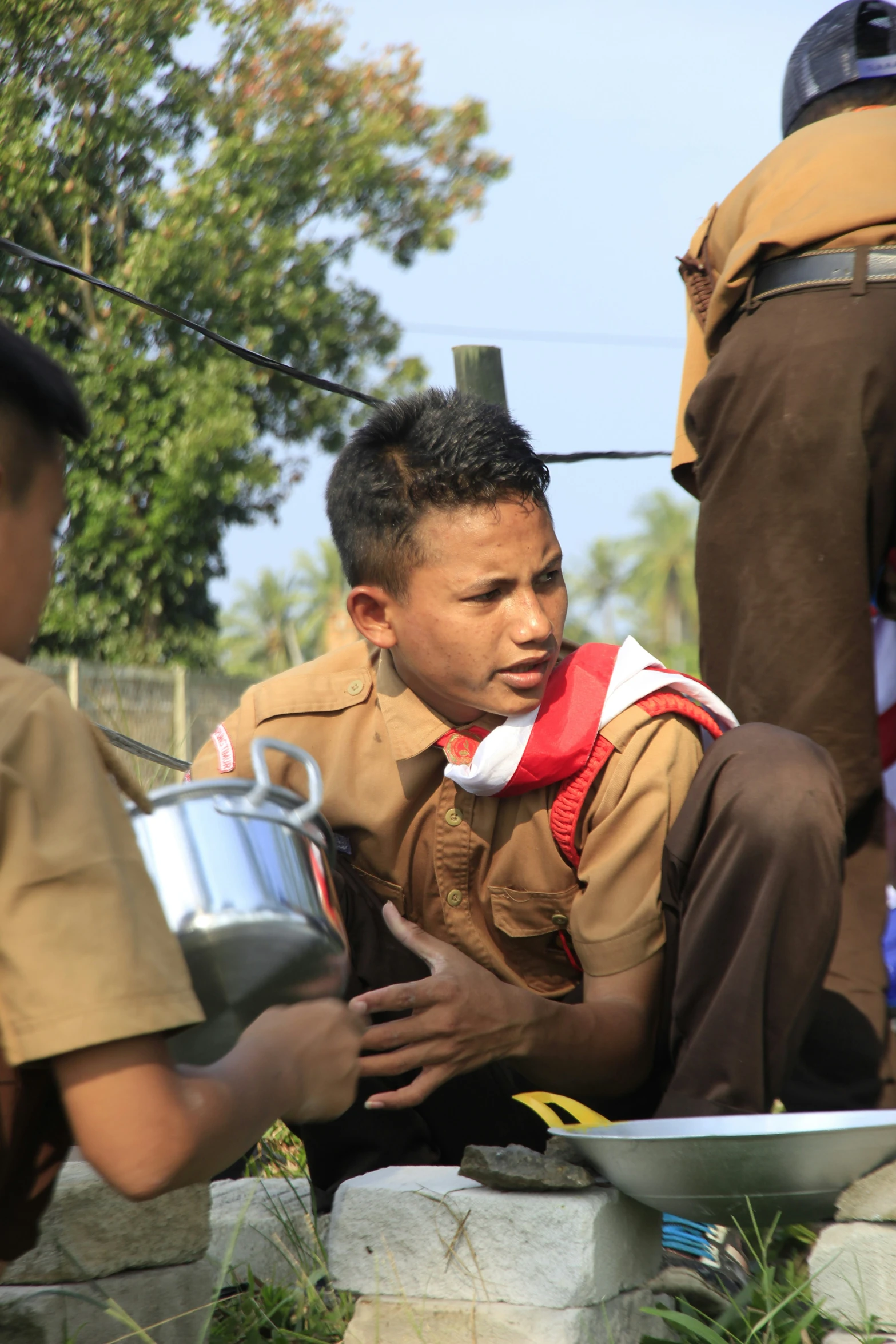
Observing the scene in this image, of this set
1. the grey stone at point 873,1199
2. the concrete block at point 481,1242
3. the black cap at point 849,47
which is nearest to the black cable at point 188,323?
the black cap at point 849,47

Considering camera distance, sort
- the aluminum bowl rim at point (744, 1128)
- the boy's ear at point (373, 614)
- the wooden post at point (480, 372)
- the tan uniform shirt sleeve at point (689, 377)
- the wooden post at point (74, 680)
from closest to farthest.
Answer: the aluminum bowl rim at point (744, 1128), the boy's ear at point (373, 614), the tan uniform shirt sleeve at point (689, 377), the wooden post at point (480, 372), the wooden post at point (74, 680)

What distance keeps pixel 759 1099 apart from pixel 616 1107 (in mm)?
418

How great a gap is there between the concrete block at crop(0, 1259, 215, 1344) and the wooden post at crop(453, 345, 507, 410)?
7.78 ft

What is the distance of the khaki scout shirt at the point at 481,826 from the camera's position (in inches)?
Result: 83.8

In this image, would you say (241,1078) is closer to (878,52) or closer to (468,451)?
(468,451)

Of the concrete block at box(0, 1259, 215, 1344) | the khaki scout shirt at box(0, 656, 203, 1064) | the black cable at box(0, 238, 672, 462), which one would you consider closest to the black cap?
the black cable at box(0, 238, 672, 462)

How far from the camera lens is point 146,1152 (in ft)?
4.03

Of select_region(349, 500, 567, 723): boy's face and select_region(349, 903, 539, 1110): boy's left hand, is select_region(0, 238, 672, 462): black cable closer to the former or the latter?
select_region(349, 500, 567, 723): boy's face

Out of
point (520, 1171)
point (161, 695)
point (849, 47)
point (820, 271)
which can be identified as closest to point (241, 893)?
point (520, 1171)

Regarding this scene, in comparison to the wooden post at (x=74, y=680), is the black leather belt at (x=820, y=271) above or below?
above

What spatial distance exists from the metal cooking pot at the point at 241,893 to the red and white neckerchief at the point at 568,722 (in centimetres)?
69

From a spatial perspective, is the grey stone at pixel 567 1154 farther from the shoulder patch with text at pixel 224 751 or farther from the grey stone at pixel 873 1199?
the shoulder patch with text at pixel 224 751

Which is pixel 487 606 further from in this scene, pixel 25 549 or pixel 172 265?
pixel 172 265

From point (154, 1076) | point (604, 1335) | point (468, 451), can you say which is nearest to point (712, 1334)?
point (604, 1335)
